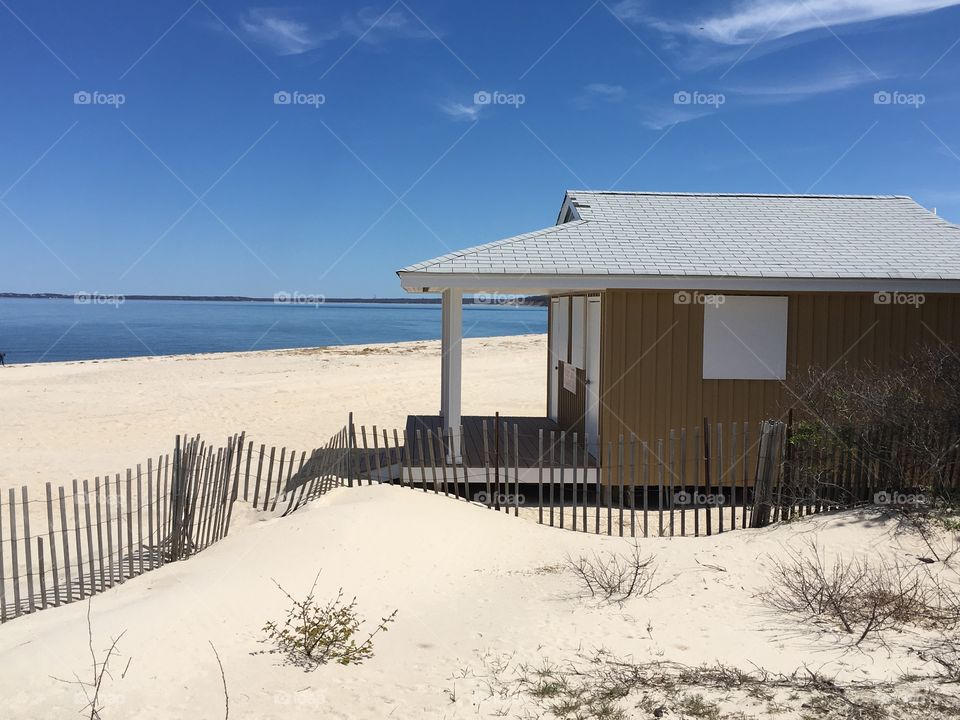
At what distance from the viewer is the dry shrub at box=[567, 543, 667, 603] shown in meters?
6.17

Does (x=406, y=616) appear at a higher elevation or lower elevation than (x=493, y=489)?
lower

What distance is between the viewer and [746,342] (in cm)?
1017

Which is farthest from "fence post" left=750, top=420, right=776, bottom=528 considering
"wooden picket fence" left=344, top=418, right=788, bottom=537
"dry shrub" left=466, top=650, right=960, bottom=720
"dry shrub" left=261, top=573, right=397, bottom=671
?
"dry shrub" left=261, top=573, right=397, bottom=671

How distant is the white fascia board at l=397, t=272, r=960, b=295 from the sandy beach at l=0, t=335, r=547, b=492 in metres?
6.61

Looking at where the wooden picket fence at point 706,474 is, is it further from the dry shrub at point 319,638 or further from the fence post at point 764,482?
the dry shrub at point 319,638

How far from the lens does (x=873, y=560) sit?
682 cm

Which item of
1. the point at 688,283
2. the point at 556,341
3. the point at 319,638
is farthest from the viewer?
the point at 556,341

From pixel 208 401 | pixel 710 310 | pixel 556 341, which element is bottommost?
pixel 208 401

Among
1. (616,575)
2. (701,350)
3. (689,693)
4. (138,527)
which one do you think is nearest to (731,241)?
(701,350)

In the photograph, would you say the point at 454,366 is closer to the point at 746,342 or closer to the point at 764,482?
the point at 746,342

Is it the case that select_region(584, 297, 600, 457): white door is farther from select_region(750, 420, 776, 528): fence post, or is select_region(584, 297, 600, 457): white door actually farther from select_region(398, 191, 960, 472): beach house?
select_region(750, 420, 776, 528): fence post

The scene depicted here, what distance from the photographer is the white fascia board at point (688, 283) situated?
9.57 metres

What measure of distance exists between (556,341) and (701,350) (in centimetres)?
469

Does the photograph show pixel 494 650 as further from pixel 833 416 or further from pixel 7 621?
pixel 833 416
